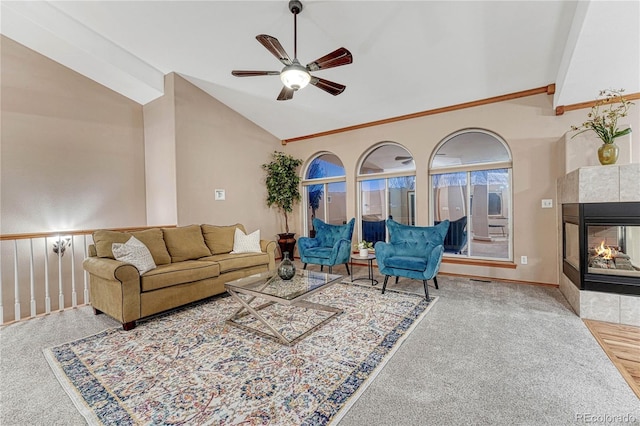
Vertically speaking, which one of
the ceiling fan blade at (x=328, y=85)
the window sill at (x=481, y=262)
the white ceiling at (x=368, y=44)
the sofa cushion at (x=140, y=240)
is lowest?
the window sill at (x=481, y=262)

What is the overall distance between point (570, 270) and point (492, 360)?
82.4 inches

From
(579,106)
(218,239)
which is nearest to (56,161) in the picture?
(218,239)

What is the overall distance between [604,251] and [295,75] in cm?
372

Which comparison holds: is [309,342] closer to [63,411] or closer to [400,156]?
[63,411]

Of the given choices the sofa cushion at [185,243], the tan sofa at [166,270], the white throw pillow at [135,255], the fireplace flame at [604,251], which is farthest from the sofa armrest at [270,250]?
the fireplace flame at [604,251]

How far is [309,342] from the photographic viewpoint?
2.45 m

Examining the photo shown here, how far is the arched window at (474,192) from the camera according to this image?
14.7 ft

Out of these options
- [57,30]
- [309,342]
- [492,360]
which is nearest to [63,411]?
[309,342]

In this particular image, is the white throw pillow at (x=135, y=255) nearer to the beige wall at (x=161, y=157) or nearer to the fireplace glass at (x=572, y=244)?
the beige wall at (x=161, y=157)

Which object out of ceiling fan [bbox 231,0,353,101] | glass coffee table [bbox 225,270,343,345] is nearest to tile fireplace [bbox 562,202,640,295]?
glass coffee table [bbox 225,270,343,345]

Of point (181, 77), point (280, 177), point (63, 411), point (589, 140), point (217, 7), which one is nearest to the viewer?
point (63, 411)

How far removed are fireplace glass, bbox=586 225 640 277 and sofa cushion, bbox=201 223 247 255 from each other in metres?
4.51

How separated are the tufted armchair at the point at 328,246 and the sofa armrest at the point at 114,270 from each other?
2.56m

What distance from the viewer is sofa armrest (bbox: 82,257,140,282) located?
8.95 ft
